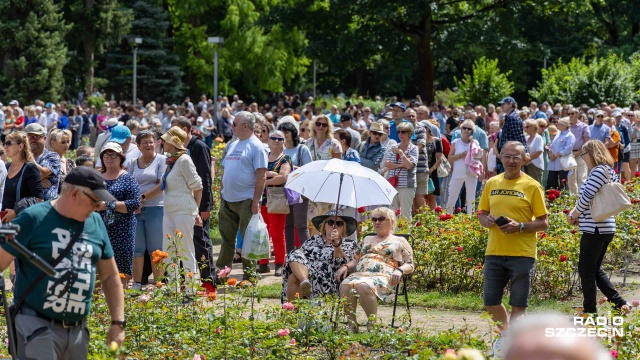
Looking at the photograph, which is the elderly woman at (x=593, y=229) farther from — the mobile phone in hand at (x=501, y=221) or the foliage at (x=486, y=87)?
the foliage at (x=486, y=87)

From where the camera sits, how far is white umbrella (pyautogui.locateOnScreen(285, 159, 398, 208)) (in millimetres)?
9430

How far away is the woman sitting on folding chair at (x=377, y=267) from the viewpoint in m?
8.27

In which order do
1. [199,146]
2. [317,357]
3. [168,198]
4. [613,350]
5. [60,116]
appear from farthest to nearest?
[60,116]
[199,146]
[168,198]
[317,357]
[613,350]

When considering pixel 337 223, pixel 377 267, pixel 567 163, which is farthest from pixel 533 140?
pixel 377 267

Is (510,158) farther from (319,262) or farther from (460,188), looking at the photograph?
(460,188)

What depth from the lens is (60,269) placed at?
16.3ft

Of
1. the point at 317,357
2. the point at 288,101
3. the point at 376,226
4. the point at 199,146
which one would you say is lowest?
the point at 317,357

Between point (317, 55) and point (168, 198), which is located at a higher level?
point (317, 55)

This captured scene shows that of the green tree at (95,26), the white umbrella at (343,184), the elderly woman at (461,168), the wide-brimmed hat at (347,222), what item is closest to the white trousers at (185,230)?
the white umbrella at (343,184)

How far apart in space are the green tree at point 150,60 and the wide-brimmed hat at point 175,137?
40.4 metres

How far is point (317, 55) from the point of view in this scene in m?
39.4

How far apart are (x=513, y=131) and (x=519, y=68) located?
34.5 m

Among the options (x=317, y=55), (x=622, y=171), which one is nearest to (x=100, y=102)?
(x=317, y=55)

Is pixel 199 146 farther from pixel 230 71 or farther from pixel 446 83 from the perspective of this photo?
pixel 446 83
